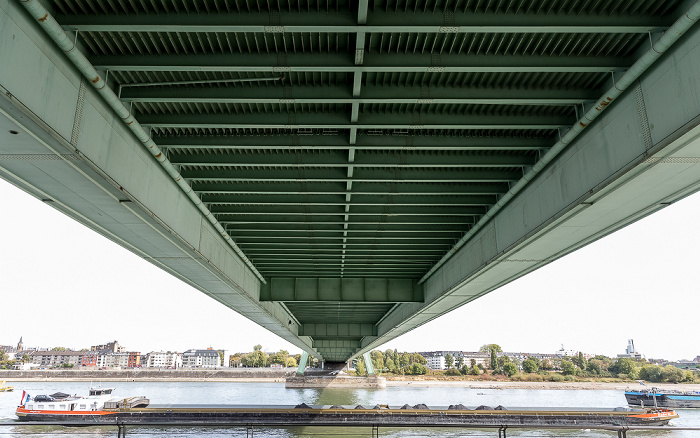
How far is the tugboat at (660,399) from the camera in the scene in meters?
57.1

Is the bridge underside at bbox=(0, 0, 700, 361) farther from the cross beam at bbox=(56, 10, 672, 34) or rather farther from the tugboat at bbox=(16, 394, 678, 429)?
the tugboat at bbox=(16, 394, 678, 429)

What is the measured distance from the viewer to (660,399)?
201 feet

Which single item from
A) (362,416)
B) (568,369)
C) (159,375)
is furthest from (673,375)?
(159,375)

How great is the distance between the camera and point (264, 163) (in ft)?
33.9

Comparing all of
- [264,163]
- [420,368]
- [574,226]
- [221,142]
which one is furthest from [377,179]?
[420,368]

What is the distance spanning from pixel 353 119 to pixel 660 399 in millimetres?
72046

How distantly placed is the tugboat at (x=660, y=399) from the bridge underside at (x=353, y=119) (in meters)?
→ 57.7

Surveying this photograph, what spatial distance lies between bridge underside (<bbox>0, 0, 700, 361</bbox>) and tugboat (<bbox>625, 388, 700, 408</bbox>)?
57.7 metres

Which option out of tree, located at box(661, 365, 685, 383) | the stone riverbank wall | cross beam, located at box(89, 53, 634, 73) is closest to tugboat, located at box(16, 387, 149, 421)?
cross beam, located at box(89, 53, 634, 73)

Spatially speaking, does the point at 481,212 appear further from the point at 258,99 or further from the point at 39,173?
the point at 39,173

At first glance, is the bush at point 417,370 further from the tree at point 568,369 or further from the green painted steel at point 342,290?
the green painted steel at point 342,290

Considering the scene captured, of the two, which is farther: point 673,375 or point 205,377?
point 673,375

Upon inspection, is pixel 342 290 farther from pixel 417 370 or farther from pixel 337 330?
pixel 417 370

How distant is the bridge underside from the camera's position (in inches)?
246
